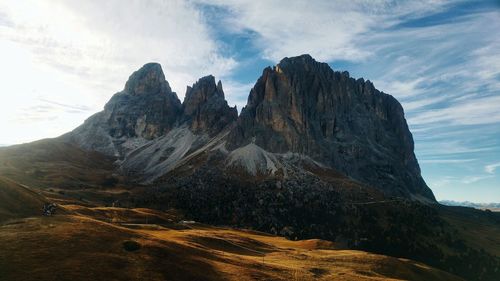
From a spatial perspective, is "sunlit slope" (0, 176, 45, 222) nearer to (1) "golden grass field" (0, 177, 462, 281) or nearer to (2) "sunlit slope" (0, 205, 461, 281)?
(1) "golden grass field" (0, 177, 462, 281)

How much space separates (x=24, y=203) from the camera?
7681 centimetres

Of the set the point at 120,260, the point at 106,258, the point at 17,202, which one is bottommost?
the point at 120,260

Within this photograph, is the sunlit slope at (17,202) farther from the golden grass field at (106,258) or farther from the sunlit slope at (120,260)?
the sunlit slope at (120,260)

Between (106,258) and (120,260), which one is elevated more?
(106,258)

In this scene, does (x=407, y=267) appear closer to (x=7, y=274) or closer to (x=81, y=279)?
(x=81, y=279)

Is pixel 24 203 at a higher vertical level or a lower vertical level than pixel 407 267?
higher

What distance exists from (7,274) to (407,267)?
91.1 m

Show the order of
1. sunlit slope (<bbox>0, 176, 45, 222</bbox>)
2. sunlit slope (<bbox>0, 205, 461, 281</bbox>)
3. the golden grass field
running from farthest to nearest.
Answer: sunlit slope (<bbox>0, 176, 45, 222</bbox>), the golden grass field, sunlit slope (<bbox>0, 205, 461, 281</bbox>)

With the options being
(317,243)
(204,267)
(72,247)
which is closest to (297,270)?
(204,267)

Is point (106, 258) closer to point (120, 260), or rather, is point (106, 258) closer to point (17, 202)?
point (120, 260)

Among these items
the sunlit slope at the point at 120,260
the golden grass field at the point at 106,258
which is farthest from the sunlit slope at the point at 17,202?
the sunlit slope at the point at 120,260

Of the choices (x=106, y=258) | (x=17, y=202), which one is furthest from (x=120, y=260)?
(x=17, y=202)

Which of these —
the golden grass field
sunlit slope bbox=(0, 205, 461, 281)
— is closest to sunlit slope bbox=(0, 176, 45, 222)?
the golden grass field

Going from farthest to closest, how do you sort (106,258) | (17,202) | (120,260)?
1. (17,202)
2. (120,260)
3. (106,258)
